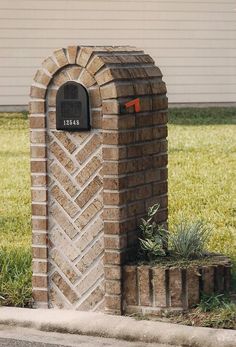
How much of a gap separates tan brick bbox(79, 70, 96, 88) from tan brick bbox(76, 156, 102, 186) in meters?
0.44

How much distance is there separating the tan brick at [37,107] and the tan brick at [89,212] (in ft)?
2.12

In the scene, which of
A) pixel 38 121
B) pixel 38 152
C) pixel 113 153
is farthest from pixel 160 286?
pixel 38 121

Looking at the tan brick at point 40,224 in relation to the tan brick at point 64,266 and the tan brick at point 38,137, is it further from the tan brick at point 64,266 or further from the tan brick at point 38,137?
the tan brick at point 38,137

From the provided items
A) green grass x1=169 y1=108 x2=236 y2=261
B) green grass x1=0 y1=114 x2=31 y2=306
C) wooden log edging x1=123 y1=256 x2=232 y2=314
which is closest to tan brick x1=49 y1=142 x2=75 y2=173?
wooden log edging x1=123 y1=256 x2=232 y2=314

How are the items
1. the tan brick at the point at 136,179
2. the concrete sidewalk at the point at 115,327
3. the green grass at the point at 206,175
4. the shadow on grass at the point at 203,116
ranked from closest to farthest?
the concrete sidewalk at the point at 115,327 < the tan brick at the point at 136,179 < the green grass at the point at 206,175 < the shadow on grass at the point at 203,116

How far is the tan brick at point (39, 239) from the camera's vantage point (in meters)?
7.62

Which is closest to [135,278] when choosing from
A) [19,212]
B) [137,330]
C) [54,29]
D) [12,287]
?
[137,330]

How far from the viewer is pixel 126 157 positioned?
7410mm

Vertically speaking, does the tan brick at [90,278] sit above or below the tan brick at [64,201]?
below

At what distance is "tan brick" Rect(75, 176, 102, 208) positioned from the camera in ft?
24.4

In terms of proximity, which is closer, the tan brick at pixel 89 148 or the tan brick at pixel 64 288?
the tan brick at pixel 89 148

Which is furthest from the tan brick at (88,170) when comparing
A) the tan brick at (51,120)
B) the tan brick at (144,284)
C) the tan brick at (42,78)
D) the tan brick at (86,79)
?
the tan brick at (144,284)

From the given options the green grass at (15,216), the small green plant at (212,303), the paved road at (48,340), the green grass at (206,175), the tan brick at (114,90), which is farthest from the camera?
the green grass at (206,175)

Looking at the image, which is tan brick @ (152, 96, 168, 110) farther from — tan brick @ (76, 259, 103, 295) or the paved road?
the paved road
